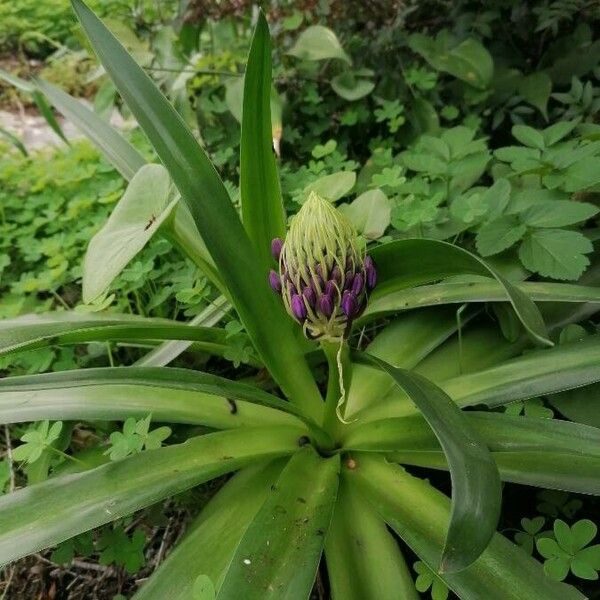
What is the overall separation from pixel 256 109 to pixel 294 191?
18.7 inches

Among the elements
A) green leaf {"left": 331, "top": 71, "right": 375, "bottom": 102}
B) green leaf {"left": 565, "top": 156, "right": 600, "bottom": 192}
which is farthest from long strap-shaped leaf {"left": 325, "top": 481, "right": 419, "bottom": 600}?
green leaf {"left": 331, "top": 71, "right": 375, "bottom": 102}

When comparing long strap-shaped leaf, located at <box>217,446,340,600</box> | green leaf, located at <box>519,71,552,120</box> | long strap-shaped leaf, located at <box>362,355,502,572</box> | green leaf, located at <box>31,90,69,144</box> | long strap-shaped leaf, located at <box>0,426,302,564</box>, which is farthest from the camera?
green leaf, located at <box>31,90,69,144</box>

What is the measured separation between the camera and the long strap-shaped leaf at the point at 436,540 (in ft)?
2.52

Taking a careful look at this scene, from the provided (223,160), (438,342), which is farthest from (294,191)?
(438,342)

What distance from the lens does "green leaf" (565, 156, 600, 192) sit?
1169 mm

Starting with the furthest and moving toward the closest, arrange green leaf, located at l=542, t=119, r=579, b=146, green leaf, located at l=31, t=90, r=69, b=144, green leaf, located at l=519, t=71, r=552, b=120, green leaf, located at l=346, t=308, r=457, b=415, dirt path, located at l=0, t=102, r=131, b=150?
dirt path, located at l=0, t=102, r=131, b=150 → green leaf, located at l=31, t=90, r=69, b=144 → green leaf, located at l=519, t=71, r=552, b=120 → green leaf, located at l=542, t=119, r=579, b=146 → green leaf, located at l=346, t=308, r=457, b=415

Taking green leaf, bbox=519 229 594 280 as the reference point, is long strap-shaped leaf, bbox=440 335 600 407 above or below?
below

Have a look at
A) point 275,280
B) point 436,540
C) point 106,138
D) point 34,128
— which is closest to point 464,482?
point 436,540

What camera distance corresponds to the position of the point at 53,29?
3.80 m

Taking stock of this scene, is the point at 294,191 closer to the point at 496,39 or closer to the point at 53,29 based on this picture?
the point at 496,39

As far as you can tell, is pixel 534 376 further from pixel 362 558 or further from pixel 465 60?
pixel 465 60

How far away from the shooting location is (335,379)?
0.96m

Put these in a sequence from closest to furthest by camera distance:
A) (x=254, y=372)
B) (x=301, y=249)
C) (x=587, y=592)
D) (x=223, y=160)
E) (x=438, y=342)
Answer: (x=301, y=249), (x=587, y=592), (x=438, y=342), (x=254, y=372), (x=223, y=160)

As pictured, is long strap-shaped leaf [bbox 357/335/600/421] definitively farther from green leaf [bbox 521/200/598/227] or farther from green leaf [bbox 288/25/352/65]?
green leaf [bbox 288/25/352/65]
